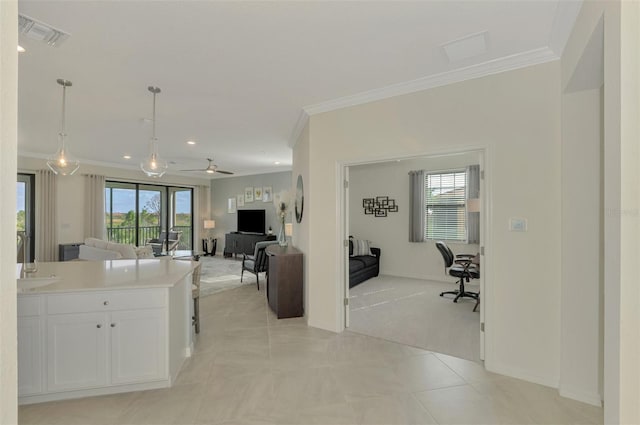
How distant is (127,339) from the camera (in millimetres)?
2344

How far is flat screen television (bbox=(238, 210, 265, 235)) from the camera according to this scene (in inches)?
364

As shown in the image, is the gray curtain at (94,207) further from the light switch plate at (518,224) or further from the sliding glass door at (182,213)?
the light switch plate at (518,224)

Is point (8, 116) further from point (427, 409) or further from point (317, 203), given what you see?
point (317, 203)

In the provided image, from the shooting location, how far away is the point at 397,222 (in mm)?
6840

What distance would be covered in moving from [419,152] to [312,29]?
61.2 inches

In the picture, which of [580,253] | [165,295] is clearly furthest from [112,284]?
[580,253]

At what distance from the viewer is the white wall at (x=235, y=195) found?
9.08 metres

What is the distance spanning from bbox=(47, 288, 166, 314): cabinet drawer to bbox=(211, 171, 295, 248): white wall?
6.59 metres

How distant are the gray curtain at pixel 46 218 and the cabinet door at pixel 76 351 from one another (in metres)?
6.07

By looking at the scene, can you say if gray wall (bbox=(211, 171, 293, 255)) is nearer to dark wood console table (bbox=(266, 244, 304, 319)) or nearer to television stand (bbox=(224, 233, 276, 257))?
television stand (bbox=(224, 233, 276, 257))

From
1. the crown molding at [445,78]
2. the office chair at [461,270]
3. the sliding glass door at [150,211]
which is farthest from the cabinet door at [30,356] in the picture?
the sliding glass door at [150,211]

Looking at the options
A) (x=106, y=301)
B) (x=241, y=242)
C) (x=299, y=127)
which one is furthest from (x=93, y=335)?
(x=241, y=242)

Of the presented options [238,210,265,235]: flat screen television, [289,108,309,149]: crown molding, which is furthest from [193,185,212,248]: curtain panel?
[289,108,309,149]: crown molding

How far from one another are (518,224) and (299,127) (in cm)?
307
